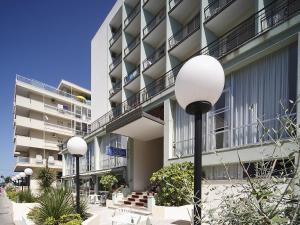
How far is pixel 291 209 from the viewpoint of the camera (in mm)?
2246

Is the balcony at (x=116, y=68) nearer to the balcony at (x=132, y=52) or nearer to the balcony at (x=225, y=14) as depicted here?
the balcony at (x=132, y=52)

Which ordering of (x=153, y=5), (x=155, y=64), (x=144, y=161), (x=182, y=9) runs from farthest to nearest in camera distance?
(x=153, y=5) < (x=144, y=161) < (x=155, y=64) < (x=182, y=9)

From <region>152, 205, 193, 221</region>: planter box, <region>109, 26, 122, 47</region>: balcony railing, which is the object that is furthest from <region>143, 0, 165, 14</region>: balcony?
<region>152, 205, 193, 221</region>: planter box

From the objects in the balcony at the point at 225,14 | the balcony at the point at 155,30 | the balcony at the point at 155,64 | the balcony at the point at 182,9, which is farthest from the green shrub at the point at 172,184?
the balcony at the point at 155,30

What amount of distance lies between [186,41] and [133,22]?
9459 millimetres

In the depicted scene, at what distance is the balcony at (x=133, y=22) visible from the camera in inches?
955

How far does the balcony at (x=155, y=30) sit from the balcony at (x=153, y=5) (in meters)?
0.34

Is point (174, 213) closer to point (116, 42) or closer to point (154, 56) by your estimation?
point (154, 56)

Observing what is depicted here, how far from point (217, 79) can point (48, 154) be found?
49.7 m

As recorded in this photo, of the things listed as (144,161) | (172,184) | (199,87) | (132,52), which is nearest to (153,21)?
(132,52)

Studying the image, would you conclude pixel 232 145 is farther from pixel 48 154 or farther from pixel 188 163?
pixel 48 154

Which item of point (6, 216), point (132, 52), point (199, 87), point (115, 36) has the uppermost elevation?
point (115, 36)

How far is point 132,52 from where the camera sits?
2428 cm

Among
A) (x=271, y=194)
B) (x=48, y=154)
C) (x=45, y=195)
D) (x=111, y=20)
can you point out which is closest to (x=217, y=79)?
(x=271, y=194)
